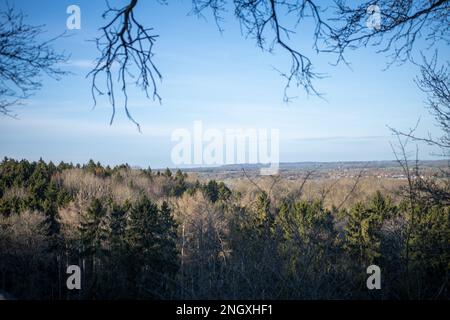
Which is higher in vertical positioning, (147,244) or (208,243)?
(208,243)

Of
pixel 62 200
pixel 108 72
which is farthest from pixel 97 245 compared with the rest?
pixel 108 72

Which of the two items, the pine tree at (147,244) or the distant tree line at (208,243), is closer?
the distant tree line at (208,243)
